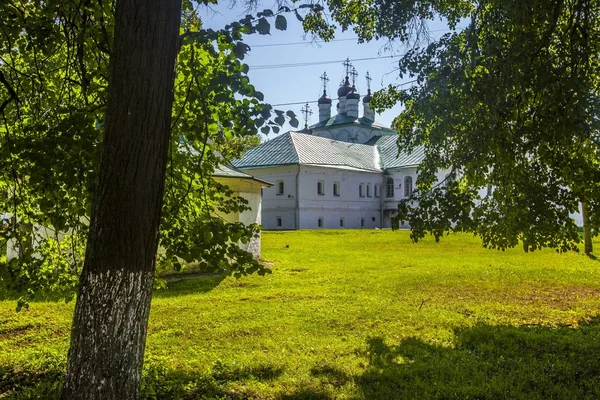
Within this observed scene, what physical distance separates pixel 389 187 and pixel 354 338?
3373 cm

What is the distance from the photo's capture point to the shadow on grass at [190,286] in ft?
31.7

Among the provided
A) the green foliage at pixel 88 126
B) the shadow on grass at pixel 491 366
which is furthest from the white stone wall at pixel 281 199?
the green foliage at pixel 88 126

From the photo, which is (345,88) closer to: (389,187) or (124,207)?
(389,187)

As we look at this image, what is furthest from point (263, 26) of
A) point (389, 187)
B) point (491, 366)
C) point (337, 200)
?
point (389, 187)

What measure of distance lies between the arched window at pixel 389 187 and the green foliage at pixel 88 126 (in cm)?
3499

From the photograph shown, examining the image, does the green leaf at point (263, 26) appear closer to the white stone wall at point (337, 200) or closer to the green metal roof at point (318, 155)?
the green metal roof at point (318, 155)

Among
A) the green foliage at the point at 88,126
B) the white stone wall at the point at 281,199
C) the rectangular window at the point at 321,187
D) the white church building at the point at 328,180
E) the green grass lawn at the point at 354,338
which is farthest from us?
the rectangular window at the point at 321,187

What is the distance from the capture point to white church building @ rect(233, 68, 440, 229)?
1330 inches

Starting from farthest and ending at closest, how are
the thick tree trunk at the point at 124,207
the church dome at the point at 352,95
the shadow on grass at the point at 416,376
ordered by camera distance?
the church dome at the point at 352,95, the shadow on grass at the point at 416,376, the thick tree trunk at the point at 124,207

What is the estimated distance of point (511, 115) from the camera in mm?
5039

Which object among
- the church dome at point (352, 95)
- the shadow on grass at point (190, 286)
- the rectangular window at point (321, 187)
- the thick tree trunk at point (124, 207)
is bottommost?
the shadow on grass at point (190, 286)

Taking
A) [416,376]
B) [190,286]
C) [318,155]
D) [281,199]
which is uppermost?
[318,155]

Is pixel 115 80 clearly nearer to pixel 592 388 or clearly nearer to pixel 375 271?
pixel 592 388

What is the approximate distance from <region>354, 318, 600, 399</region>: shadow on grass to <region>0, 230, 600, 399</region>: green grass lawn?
0.05 ft
